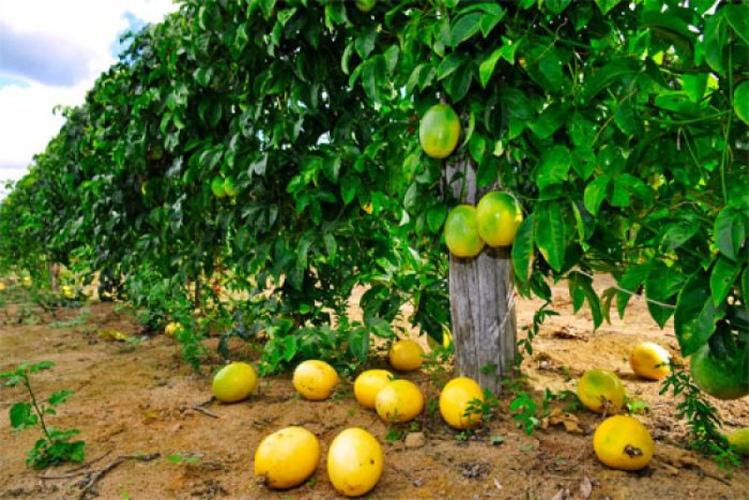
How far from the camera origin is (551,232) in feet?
5.20

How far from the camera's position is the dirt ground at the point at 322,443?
1.58 m

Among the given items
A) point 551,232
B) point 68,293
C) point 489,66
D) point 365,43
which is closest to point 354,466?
point 551,232

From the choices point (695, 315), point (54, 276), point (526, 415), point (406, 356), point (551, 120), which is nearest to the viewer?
point (695, 315)

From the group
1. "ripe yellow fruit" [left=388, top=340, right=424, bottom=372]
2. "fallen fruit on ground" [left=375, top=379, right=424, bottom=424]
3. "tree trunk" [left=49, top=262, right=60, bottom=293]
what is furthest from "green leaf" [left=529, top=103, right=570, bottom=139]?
"tree trunk" [left=49, top=262, right=60, bottom=293]

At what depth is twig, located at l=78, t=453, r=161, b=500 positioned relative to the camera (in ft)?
5.41

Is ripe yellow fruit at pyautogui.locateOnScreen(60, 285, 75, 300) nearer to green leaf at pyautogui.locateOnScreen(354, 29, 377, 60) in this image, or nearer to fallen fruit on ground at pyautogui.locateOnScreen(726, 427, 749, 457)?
green leaf at pyautogui.locateOnScreen(354, 29, 377, 60)

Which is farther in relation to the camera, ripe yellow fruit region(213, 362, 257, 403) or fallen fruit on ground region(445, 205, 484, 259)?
ripe yellow fruit region(213, 362, 257, 403)

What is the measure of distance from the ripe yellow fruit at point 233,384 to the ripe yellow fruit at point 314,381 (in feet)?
0.81

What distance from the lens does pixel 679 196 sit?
5.16 ft

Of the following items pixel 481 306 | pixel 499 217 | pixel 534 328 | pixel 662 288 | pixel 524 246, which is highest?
pixel 499 217

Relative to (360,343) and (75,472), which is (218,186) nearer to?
(360,343)

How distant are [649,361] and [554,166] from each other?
4.50ft

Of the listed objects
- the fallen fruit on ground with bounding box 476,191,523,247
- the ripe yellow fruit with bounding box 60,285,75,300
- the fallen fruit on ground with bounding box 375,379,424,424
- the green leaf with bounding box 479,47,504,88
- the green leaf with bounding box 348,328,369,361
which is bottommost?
the fallen fruit on ground with bounding box 375,379,424,424

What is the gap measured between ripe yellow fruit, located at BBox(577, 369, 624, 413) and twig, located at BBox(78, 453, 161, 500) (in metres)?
1.66
